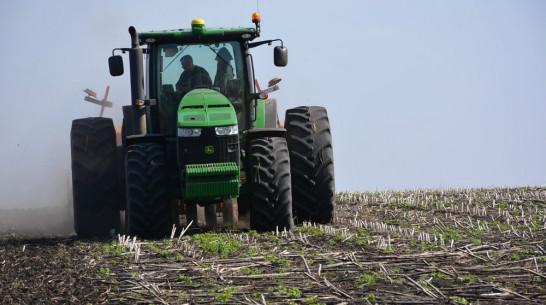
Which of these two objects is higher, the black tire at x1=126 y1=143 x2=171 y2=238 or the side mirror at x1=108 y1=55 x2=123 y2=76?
the side mirror at x1=108 y1=55 x2=123 y2=76

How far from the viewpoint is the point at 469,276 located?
24.0 feet

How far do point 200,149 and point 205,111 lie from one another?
0.51m

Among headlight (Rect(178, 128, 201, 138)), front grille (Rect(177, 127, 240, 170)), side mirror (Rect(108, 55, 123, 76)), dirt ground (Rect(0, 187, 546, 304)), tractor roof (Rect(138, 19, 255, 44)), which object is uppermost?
tractor roof (Rect(138, 19, 255, 44))

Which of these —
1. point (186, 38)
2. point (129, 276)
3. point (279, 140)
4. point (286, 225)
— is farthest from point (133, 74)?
point (129, 276)

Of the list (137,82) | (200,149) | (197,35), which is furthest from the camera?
(197,35)

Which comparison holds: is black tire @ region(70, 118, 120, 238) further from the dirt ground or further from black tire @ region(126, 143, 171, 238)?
black tire @ region(126, 143, 171, 238)

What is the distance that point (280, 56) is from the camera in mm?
11664

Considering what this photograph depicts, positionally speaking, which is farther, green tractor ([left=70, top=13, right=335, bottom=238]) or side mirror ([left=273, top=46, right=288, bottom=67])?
side mirror ([left=273, top=46, right=288, bottom=67])

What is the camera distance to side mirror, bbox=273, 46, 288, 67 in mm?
Answer: 11648

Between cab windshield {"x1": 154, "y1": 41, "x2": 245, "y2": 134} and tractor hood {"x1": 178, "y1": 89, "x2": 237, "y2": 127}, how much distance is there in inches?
19.9

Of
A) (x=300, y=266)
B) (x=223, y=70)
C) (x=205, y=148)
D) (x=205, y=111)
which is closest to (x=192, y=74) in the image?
(x=223, y=70)

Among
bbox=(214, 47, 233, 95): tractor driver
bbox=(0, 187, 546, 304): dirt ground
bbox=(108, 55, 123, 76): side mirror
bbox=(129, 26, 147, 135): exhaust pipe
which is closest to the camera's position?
bbox=(0, 187, 546, 304): dirt ground

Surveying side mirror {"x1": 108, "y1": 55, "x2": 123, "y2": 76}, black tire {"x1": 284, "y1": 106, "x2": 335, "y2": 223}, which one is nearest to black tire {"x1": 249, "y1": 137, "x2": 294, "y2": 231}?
black tire {"x1": 284, "y1": 106, "x2": 335, "y2": 223}

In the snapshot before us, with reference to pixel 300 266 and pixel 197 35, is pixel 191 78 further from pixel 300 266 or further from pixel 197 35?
pixel 300 266
